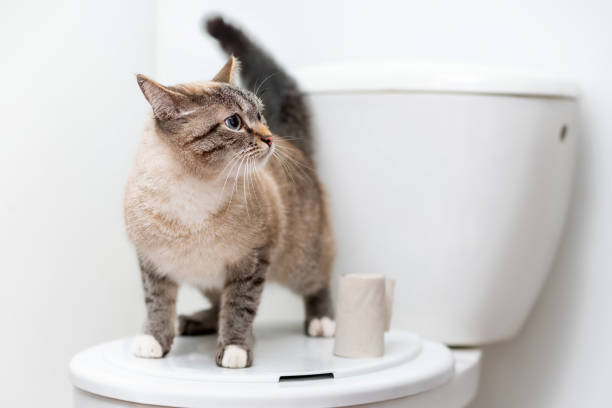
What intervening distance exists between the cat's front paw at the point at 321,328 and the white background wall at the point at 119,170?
0.41m

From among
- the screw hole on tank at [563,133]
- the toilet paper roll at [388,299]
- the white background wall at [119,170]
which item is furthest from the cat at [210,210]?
the screw hole on tank at [563,133]

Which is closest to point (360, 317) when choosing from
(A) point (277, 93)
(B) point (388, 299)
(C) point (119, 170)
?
(B) point (388, 299)

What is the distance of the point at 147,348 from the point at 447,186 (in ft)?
2.01

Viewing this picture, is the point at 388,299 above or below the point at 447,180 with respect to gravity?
below

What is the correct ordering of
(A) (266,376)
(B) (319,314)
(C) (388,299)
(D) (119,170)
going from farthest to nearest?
(D) (119,170), (B) (319,314), (C) (388,299), (A) (266,376)

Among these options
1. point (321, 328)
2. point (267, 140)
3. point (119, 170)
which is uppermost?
point (267, 140)

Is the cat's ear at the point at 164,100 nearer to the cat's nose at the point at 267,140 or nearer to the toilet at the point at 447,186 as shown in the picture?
the cat's nose at the point at 267,140

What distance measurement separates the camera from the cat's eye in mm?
914

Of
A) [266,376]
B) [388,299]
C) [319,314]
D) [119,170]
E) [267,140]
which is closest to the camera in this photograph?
[266,376]

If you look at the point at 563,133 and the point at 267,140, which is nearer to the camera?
the point at 267,140

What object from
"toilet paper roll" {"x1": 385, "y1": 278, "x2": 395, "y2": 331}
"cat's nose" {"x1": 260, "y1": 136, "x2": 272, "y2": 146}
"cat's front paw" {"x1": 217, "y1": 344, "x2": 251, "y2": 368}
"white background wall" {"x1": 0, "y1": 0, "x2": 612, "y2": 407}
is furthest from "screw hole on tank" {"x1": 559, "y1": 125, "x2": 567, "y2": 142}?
"cat's front paw" {"x1": 217, "y1": 344, "x2": 251, "y2": 368}

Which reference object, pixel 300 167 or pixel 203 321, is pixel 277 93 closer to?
pixel 300 167

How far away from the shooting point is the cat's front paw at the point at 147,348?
37.5 inches

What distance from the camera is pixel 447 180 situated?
1267 millimetres
